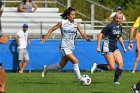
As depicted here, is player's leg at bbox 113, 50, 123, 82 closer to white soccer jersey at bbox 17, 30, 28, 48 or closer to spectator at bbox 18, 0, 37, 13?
white soccer jersey at bbox 17, 30, 28, 48

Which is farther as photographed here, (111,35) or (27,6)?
(27,6)

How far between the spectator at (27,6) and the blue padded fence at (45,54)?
4891 millimetres

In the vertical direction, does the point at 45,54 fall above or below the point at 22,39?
below

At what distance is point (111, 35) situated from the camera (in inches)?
660

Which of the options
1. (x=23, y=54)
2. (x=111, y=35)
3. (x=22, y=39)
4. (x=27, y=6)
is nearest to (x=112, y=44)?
(x=111, y=35)

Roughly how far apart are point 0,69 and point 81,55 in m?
13.4

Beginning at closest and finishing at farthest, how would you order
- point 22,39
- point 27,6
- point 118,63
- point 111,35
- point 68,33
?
point 68,33, point 118,63, point 111,35, point 22,39, point 27,6

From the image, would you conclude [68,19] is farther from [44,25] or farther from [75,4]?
[75,4]

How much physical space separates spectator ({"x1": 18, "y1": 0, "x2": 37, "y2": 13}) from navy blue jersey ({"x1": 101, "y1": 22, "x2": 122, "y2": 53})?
41.7ft

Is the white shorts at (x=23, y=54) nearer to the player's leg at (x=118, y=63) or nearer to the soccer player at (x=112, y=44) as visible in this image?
the soccer player at (x=112, y=44)

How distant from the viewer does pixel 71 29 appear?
1638 cm

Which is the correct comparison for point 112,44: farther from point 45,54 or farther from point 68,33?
point 45,54

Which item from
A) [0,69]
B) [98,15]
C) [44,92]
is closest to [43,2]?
[98,15]

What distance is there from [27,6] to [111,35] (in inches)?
518
